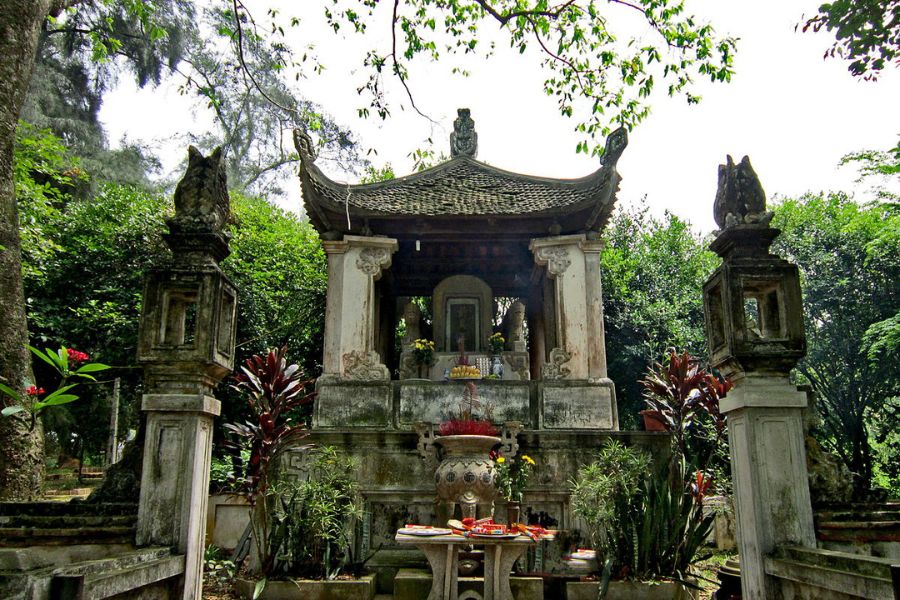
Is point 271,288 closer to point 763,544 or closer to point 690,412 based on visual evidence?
point 690,412

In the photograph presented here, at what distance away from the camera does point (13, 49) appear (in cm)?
758

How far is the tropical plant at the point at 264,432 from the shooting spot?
720 centimetres

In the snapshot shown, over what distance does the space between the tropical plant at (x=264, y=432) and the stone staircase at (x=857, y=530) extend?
5.09 m

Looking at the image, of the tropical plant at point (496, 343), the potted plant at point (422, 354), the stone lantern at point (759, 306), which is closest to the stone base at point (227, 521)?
the potted plant at point (422, 354)

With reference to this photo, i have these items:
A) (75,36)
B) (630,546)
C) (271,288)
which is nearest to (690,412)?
(630,546)

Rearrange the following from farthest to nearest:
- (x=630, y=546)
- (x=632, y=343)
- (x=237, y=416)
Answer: (x=632, y=343)
(x=237, y=416)
(x=630, y=546)

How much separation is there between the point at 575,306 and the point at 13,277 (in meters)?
7.55

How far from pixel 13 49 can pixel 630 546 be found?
8.45 meters

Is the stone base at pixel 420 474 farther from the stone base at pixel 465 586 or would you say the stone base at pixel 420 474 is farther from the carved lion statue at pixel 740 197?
the carved lion statue at pixel 740 197

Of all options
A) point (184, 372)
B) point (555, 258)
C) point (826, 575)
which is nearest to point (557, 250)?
point (555, 258)

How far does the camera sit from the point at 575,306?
1070 cm

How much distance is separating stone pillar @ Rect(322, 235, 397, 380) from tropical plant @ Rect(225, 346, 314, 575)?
7.87ft

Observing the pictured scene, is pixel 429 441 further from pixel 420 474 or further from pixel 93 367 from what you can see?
pixel 93 367

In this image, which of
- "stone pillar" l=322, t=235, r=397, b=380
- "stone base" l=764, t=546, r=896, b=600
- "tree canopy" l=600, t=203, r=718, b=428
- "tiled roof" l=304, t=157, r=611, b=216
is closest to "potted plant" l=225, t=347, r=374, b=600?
"stone pillar" l=322, t=235, r=397, b=380
